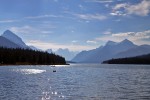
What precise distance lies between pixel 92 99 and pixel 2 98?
653 inches

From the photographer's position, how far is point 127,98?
55.5 metres

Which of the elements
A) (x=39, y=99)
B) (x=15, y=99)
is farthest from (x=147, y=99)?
(x=15, y=99)

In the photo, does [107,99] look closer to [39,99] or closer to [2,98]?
[39,99]

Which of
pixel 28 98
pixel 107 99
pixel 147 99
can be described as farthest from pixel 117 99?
pixel 28 98

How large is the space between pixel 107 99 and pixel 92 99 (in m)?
2.82

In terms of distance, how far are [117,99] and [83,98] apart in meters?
6.27

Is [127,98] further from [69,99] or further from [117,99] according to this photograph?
[69,99]

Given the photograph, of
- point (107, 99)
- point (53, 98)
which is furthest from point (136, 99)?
point (53, 98)

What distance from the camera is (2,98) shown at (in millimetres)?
54406

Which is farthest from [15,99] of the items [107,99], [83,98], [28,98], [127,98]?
[127,98]

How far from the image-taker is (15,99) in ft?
176

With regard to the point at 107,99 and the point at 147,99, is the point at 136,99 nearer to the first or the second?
the point at 147,99

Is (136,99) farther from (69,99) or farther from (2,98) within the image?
(2,98)

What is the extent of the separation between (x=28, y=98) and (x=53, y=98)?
15.3 feet
